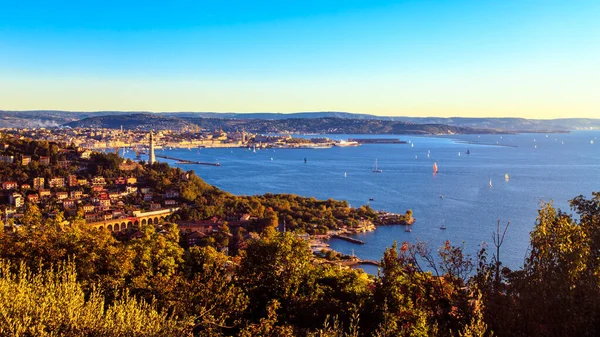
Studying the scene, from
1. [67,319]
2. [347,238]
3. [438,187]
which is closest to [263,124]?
[438,187]

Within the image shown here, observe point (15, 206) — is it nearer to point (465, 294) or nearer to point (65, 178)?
point (65, 178)

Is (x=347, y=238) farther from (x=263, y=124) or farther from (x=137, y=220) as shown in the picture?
(x=263, y=124)

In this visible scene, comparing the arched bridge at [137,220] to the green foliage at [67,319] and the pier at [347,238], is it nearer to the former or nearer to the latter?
the pier at [347,238]

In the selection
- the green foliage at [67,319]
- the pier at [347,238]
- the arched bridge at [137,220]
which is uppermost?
the green foliage at [67,319]

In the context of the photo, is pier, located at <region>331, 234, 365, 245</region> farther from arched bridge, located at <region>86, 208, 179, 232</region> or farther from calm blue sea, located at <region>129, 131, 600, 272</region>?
arched bridge, located at <region>86, 208, 179, 232</region>

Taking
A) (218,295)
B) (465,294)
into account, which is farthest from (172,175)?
(465,294)

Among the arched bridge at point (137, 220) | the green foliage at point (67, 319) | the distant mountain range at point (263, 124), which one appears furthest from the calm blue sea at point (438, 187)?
the distant mountain range at point (263, 124)

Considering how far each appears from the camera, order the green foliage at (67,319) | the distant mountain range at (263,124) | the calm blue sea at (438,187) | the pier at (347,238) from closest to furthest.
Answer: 1. the green foliage at (67,319)
2. the pier at (347,238)
3. the calm blue sea at (438,187)
4. the distant mountain range at (263,124)
